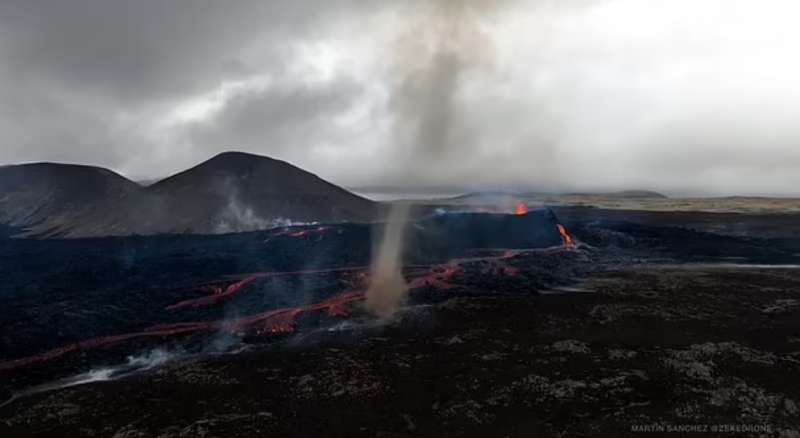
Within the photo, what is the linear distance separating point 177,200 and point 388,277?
68.2 metres

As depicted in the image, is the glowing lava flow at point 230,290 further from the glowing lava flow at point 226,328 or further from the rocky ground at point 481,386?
the rocky ground at point 481,386

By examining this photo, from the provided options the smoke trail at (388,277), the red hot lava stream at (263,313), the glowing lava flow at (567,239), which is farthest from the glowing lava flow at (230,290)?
the glowing lava flow at (567,239)

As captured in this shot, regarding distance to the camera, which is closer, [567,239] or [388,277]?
[388,277]

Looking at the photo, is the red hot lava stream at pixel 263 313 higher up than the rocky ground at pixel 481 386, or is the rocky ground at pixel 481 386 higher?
the red hot lava stream at pixel 263 313

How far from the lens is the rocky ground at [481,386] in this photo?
1705 centimetres

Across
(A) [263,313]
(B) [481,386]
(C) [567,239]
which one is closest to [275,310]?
(A) [263,313]

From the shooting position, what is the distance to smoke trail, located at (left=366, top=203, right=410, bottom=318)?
122 feet

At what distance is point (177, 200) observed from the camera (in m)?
101

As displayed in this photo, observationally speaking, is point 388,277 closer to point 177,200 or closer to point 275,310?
point 275,310

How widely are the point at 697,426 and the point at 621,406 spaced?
2.45 metres

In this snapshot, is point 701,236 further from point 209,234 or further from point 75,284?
point 75,284

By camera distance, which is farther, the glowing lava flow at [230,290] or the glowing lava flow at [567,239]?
the glowing lava flow at [567,239]

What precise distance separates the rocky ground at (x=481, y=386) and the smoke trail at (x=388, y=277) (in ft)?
15.8

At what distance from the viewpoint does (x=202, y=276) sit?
49094 mm
